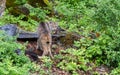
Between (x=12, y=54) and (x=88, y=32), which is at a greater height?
(x=12, y=54)

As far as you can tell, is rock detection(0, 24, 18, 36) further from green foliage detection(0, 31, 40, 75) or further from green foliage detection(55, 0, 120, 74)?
green foliage detection(55, 0, 120, 74)

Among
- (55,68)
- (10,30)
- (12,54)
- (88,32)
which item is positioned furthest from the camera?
(88,32)

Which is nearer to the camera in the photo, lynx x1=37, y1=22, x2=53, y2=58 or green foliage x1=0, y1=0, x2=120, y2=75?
lynx x1=37, y1=22, x2=53, y2=58

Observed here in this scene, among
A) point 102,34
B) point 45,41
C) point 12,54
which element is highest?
point 12,54

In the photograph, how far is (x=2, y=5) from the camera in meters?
11.8

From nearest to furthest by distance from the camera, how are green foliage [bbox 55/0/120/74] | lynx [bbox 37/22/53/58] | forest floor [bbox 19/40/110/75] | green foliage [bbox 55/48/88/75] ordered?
forest floor [bbox 19/40/110/75], green foliage [bbox 55/48/88/75], lynx [bbox 37/22/53/58], green foliage [bbox 55/0/120/74]

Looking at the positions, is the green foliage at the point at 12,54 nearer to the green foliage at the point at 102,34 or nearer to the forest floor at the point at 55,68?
the forest floor at the point at 55,68

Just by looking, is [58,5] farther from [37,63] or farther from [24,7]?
[37,63]

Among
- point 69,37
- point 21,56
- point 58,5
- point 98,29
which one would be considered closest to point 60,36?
point 69,37

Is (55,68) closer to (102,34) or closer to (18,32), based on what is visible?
(18,32)

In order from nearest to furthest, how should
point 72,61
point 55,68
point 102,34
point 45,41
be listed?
1. point 55,68
2. point 45,41
3. point 72,61
4. point 102,34

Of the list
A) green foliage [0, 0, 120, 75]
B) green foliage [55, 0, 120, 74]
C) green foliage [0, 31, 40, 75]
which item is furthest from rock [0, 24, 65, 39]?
green foliage [55, 0, 120, 74]

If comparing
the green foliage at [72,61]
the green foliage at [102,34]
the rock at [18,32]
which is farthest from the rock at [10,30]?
the green foliage at [102,34]

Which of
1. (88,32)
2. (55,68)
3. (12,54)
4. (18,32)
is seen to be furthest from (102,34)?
(12,54)
